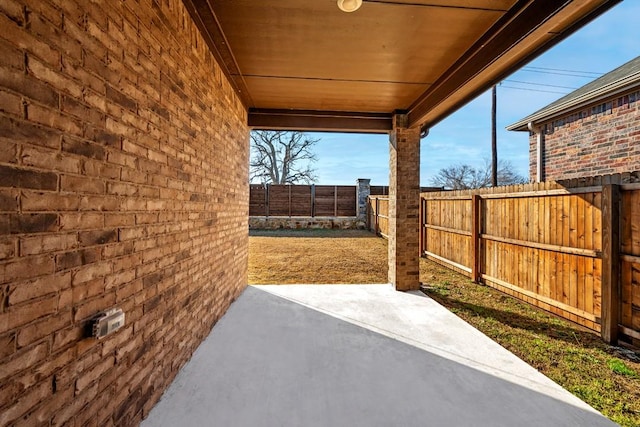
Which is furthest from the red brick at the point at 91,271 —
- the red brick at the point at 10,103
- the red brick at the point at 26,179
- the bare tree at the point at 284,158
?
the bare tree at the point at 284,158

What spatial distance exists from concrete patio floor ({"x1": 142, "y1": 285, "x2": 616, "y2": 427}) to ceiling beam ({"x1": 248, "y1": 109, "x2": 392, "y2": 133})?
3.07 meters

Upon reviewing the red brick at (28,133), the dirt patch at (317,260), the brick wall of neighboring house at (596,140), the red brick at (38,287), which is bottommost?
the dirt patch at (317,260)

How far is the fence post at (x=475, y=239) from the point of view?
214 inches

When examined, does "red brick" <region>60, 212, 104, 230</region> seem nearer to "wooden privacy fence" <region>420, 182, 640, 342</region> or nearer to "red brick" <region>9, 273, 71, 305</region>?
"red brick" <region>9, 273, 71, 305</region>

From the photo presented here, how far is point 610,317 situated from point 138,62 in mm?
4729

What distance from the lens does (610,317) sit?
298 centimetres

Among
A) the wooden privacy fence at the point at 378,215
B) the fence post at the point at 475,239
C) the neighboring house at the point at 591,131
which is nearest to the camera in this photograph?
the neighboring house at the point at 591,131

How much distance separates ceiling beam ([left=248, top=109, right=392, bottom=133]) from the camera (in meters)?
4.84

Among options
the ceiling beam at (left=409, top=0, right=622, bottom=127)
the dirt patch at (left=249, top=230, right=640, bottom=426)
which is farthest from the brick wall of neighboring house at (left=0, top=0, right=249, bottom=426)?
the dirt patch at (left=249, top=230, right=640, bottom=426)

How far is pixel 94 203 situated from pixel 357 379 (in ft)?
7.00

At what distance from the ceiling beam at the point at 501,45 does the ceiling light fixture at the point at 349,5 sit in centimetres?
126

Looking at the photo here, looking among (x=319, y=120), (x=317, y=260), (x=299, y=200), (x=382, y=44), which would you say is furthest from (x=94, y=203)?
(x=299, y=200)

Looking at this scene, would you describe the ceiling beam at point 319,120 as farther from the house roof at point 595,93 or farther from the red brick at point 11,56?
the house roof at point 595,93

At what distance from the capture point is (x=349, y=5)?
2182 mm
